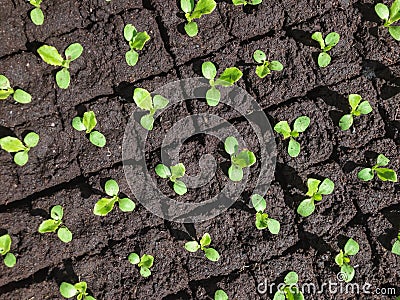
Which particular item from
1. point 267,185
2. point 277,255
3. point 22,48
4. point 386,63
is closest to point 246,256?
point 277,255

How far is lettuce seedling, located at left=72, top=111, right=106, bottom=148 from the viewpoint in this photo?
205 centimetres

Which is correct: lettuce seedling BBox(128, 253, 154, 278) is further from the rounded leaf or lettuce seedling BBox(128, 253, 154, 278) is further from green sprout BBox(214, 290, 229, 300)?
the rounded leaf

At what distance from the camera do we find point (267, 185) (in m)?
2.13

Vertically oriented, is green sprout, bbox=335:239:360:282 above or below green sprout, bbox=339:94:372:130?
below

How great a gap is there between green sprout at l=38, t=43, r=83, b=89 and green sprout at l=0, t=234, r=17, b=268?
609 mm

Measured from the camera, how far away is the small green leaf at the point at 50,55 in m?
2.03

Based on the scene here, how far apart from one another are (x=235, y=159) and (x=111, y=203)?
0.51 meters

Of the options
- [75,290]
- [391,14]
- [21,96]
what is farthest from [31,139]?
[391,14]

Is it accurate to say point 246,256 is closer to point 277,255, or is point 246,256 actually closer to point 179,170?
point 277,255

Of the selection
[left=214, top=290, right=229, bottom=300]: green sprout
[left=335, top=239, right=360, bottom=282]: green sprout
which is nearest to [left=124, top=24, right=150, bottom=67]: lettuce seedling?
[left=214, top=290, right=229, bottom=300]: green sprout

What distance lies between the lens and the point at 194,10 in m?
2.12

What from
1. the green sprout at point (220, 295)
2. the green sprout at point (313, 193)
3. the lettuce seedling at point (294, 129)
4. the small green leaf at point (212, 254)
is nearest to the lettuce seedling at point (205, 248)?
the small green leaf at point (212, 254)

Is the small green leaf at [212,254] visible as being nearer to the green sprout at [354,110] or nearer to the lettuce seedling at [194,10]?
the green sprout at [354,110]

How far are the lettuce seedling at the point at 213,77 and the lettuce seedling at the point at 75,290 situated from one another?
0.86 meters
